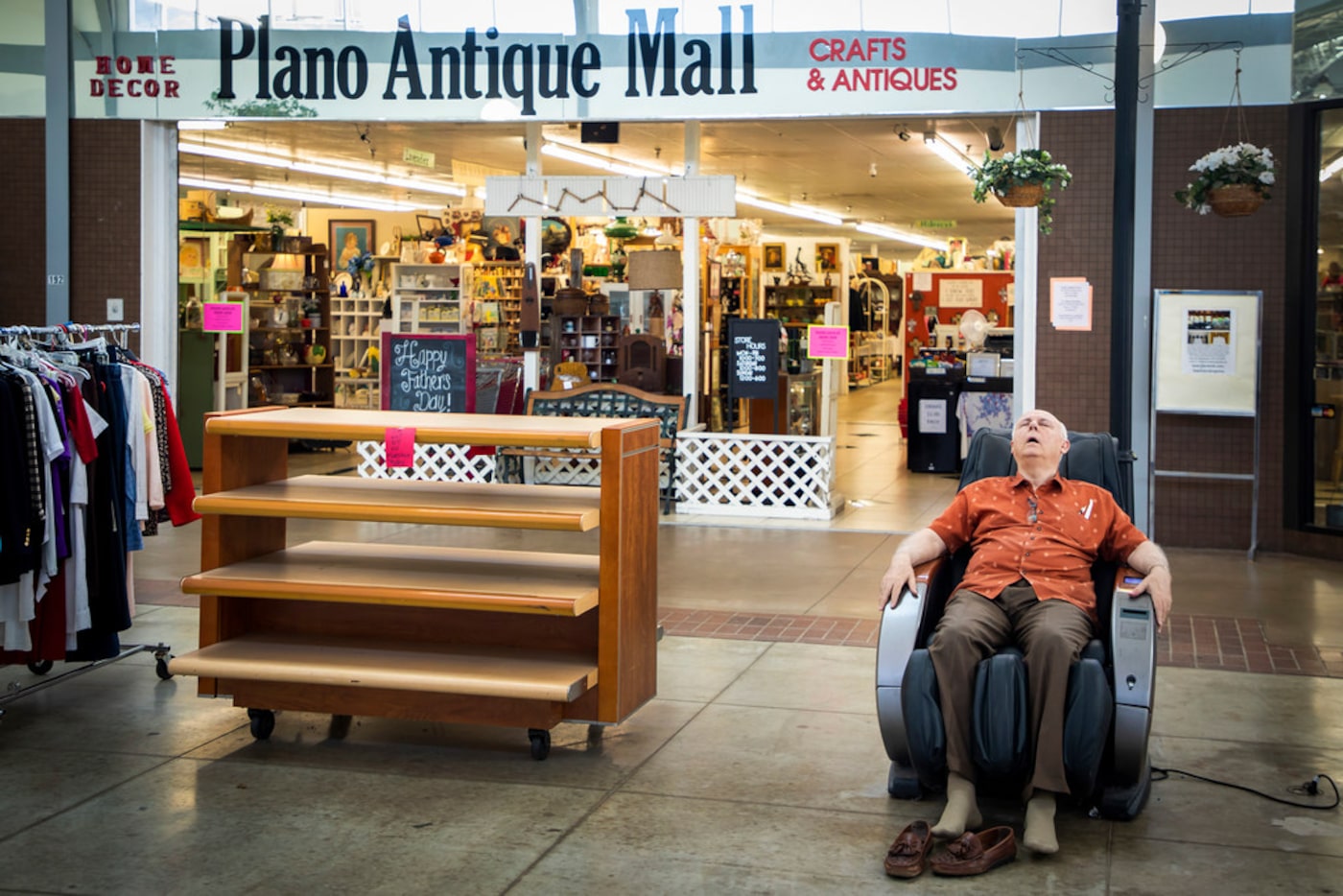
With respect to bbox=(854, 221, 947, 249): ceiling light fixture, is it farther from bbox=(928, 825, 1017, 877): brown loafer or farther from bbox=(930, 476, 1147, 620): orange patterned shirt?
bbox=(928, 825, 1017, 877): brown loafer

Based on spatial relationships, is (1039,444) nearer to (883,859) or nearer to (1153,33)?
(883,859)

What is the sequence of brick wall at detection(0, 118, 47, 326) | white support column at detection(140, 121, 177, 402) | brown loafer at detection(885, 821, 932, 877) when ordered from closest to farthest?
1. brown loafer at detection(885, 821, 932, 877)
2. white support column at detection(140, 121, 177, 402)
3. brick wall at detection(0, 118, 47, 326)

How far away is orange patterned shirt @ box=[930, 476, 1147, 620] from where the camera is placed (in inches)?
186

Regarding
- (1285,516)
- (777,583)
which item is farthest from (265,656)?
(1285,516)

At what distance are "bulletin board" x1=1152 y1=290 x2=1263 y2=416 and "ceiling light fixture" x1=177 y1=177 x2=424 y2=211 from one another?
13.5 metres

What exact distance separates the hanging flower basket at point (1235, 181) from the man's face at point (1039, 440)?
13.8ft

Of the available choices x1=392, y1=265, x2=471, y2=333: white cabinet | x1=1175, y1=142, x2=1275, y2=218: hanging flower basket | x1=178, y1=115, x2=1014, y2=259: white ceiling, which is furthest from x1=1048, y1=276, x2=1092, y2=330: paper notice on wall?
x1=392, y1=265, x2=471, y2=333: white cabinet

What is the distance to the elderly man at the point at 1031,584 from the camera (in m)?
4.23

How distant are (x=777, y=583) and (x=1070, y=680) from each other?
401 centimetres

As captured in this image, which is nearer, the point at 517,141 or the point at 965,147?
the point at 517,141

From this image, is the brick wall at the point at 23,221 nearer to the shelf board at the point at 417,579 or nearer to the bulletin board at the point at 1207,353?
the shelf board at the point at 417,579

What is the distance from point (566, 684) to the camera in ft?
15.6

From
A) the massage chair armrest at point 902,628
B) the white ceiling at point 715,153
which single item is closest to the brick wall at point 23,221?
the white ceiling at point 715,153

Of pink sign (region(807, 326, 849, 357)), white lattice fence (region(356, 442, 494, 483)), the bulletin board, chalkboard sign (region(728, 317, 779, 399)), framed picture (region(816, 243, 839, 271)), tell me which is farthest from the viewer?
framed picture (region(816, 243, 839, 271))
